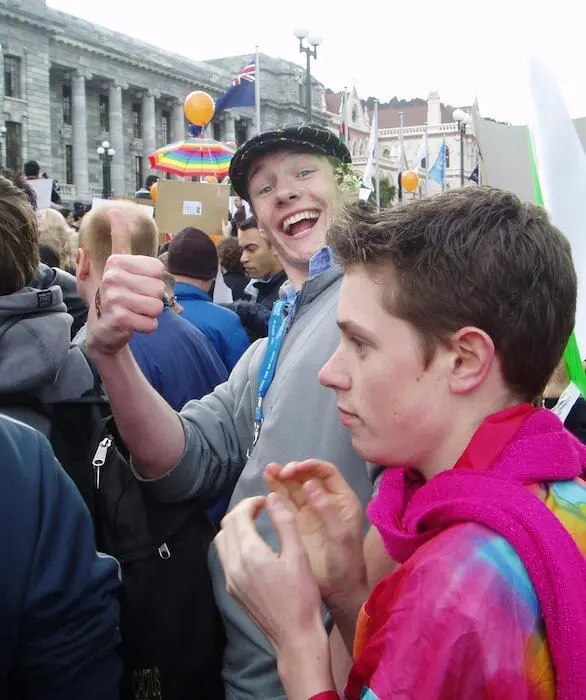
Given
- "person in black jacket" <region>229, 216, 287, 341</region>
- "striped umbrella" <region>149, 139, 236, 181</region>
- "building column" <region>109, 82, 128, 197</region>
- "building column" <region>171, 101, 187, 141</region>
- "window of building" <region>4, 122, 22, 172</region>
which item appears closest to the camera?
"person in black jacket" <region>229, 216, 287, 341</region>

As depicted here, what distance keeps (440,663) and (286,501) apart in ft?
1.60

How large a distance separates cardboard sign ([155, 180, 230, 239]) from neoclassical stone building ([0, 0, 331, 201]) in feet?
113

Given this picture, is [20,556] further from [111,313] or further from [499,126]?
[499,126]

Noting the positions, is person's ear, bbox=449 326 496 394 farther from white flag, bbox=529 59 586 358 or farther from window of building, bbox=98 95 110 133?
window of building, bbox=98 95 110 133

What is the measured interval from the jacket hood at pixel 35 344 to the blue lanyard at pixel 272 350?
0.47 m

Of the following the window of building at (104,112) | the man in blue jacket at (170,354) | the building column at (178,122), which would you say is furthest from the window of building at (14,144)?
the man in blue jacket at (170,354)

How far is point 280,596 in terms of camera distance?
118 cm

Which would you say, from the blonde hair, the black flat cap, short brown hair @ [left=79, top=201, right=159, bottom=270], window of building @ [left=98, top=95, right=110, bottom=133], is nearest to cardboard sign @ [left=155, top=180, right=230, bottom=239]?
the blonde hair

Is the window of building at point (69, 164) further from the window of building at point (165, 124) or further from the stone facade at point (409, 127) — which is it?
the stone facade at point (409, 127)

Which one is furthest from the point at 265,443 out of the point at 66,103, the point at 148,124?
the point at 148,124

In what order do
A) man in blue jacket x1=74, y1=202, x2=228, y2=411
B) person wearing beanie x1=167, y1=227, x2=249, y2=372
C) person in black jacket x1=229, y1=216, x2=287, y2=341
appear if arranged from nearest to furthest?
man in blue jacket x1=74, y1=202, x2=228, y2=411 < person wearing beanie x1=167, y1=227, x2=249, y2=372 < person in black jacket x1=229, y1=216, x2=287, y2=341

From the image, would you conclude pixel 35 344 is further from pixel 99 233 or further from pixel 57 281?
pixel 57 281

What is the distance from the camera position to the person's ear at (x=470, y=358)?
1.16m

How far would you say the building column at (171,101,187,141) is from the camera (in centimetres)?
5556
